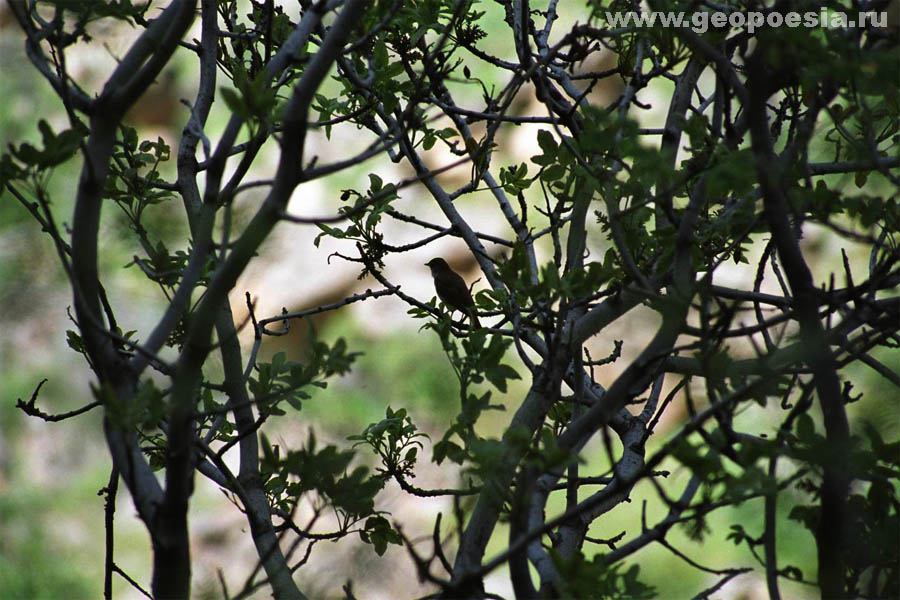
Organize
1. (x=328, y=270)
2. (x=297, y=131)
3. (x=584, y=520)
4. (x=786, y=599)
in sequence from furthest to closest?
(x=328, y=270) → (x=786, y=599) → (x=584, y=520) → (x=297, y=131)

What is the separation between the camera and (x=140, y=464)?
1729 millimetres

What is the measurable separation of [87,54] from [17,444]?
3.44 m

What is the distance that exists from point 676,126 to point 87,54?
24.0 feet

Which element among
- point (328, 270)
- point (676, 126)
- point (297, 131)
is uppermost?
point (328, 270)

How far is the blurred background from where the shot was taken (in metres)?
5.98

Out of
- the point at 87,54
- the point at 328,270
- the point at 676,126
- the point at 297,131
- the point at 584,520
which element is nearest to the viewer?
the point at 297,131

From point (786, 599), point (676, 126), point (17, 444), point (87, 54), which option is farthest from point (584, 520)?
point (87, 54)

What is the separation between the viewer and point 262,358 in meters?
5.64

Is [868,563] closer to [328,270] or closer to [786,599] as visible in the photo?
[786,599]

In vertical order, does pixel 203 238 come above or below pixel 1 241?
below

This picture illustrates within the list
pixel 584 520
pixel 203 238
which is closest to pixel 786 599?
pixel 584 520

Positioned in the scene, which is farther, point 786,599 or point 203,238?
point 786,599

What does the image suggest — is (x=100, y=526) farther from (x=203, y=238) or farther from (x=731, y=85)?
(x=731, y=85)

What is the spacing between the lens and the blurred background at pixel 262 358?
5.98 meters
